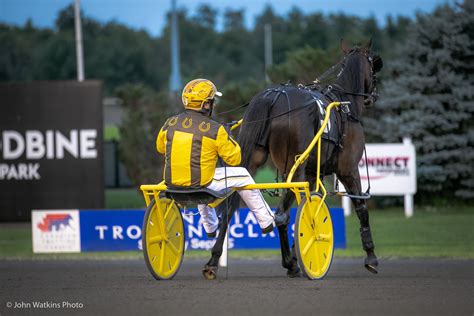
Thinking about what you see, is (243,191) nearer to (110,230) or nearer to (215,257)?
(215,257)

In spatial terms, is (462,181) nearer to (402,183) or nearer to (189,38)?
(402,183)

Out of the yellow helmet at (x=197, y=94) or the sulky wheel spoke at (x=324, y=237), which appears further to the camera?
the sulky wheel spoke at (x=324, y=237)

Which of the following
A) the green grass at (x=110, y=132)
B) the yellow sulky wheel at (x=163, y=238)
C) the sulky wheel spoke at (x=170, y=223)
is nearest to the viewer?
the yellow sulky wheel at (x=163, y=238)

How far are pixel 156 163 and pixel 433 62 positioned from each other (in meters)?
7.49

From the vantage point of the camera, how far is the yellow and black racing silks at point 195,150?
348 inches

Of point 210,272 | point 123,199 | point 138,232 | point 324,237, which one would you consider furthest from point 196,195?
point 123,199

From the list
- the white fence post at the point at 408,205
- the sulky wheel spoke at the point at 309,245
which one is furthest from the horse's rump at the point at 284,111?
the white fence post at the point at 408,205

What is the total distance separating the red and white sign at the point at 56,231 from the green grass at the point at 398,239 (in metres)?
0.15

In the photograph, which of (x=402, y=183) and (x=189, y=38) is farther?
(x=189, y=38)

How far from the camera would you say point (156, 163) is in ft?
83.1

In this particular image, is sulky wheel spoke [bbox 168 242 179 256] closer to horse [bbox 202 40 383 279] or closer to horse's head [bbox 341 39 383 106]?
horse [bbox 202 40 383 279]

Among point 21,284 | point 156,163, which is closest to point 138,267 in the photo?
point 21,284

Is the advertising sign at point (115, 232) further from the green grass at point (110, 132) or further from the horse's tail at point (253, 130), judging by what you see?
the green grass at point (110, 132)

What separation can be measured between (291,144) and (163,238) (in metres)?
1.62
